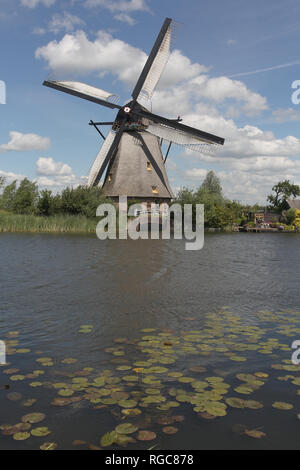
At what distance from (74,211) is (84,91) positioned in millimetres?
9417

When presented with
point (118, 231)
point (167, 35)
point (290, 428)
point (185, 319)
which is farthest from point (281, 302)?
point (167, 35)

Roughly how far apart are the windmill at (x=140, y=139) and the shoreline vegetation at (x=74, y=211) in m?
1.87

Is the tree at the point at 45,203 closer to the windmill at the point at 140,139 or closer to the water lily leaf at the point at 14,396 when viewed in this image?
the windmill at the point at 140,139

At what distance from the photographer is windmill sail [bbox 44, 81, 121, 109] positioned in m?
31.1

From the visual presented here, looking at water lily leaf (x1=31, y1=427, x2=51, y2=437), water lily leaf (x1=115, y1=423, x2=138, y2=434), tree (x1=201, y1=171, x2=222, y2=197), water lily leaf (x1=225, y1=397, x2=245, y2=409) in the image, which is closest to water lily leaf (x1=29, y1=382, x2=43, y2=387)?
water lily leaf (x1=31, y1=427, x2=51, y2=437)

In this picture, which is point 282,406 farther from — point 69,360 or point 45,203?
point 45,203

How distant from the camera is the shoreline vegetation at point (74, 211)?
97.3 feet

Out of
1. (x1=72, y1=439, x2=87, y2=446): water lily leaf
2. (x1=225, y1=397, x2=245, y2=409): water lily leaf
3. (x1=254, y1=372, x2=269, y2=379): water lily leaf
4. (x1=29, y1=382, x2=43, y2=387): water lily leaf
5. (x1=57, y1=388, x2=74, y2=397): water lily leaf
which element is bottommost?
(x1=72, y1=439, x2=87, y2=446): water lily leaf

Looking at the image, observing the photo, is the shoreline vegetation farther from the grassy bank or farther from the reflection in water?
the reflection in water

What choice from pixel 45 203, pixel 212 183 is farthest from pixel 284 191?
pixel 45 203

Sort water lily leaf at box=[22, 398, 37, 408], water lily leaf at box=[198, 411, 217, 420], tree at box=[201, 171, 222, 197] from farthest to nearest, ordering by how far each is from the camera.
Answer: tree at box=[201, 171, 222, 197] < water lily leaf at box=[22, 398, 37, 408] < water lily leaf at box=[198, 411, 217, 420]

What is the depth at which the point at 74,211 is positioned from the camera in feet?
105

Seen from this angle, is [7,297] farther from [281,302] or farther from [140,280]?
[281,302]

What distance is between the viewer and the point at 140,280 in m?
10.8
